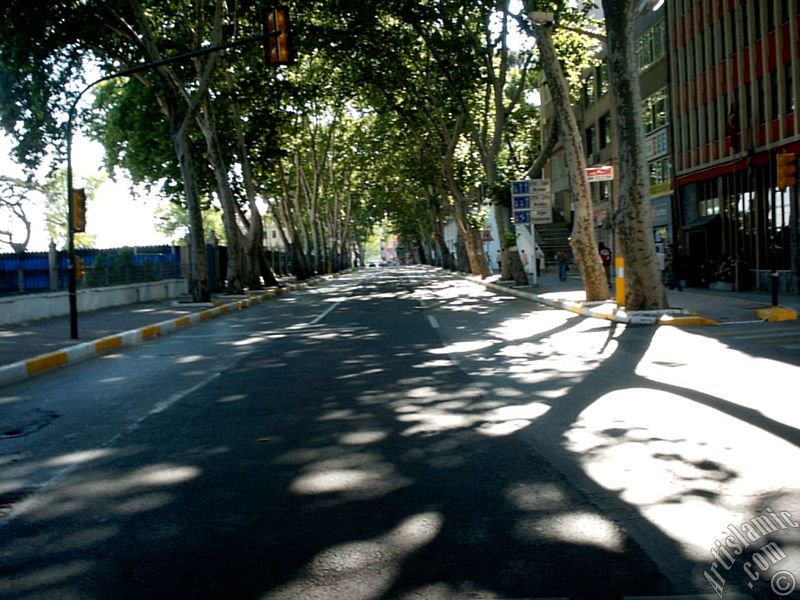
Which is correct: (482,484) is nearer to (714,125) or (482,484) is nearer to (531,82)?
(714,125)

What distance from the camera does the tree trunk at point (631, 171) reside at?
56.7 ft

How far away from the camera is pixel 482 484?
5.38m

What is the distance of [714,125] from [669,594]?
30.0m

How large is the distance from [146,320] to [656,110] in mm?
25141

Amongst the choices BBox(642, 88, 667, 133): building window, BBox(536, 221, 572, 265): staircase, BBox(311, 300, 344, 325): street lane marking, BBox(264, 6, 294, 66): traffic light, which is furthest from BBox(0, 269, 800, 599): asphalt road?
BBox(536, 221, 572, 265): staircase

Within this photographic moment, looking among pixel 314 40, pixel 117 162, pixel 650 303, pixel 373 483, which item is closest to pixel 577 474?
pixel 373 483

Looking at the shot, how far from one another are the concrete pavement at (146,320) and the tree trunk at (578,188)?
77cm

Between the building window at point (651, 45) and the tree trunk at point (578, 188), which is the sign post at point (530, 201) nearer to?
the tree trunk at point (578, 188)

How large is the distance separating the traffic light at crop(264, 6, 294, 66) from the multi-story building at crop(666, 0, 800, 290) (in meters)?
13.0

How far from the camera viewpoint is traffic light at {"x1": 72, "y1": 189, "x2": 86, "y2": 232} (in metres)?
16.3

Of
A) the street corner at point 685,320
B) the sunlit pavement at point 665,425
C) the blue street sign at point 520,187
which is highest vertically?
the blue street sign at point 520,187

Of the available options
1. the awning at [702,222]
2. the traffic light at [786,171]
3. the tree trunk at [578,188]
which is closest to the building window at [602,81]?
the awning at [702,222]

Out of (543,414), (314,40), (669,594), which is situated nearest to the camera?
(669,594)

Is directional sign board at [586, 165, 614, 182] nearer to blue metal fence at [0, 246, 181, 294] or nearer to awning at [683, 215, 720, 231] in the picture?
awning at [683, 215, 720, 231]
